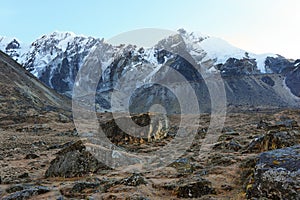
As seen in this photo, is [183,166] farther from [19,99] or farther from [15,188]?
[19,99]

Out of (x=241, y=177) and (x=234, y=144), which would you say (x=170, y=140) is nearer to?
(x=234, y=144)

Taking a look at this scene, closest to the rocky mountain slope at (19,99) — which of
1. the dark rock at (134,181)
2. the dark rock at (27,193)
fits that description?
the dark rock at (27,193)

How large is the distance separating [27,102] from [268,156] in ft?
247

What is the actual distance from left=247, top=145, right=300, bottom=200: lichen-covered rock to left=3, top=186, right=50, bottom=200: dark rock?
8351 mm

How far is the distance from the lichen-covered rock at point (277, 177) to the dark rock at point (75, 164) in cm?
904

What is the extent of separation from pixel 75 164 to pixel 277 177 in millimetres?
10533

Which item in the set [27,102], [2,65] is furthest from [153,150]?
[2,65]

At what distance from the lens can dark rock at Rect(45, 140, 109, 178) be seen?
15.2 metres

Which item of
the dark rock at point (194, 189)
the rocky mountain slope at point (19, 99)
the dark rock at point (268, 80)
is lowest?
the dark rock at point (194, 189)

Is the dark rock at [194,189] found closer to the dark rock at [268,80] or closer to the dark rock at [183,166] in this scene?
the dark rock at [183,166]

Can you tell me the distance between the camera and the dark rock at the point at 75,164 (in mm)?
15238

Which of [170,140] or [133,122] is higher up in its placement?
[133,122]

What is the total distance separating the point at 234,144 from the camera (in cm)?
2108

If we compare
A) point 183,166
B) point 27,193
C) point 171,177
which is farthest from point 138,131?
point 27,193
